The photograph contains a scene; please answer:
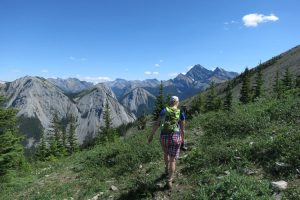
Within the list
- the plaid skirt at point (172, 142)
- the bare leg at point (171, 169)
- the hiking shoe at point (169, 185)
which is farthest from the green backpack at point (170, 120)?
the hiking shoe at point (169, 185)

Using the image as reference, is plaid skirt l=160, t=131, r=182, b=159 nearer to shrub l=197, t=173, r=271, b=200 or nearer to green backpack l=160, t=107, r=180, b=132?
green backpack l=160, t=107, r=180, b=132

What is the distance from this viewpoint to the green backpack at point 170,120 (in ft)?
39.0

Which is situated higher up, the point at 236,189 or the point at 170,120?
the point at 170,120

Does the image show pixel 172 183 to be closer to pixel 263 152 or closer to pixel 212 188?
pixel 212 188

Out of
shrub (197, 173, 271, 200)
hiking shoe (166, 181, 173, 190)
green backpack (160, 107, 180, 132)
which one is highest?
green backpack (160, 107, 180, 132)

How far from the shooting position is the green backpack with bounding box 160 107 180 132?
39.0 feet

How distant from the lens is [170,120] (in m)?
11.9

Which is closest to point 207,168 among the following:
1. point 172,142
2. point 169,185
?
point 169,185

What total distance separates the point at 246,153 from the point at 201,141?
4.17 metres

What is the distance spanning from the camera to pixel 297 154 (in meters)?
11.9

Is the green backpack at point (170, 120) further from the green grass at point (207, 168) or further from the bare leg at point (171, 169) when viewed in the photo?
the green grass at point (207, 168)

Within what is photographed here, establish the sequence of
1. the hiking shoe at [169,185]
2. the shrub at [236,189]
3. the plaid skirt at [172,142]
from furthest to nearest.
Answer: the hiking shoe at [169,185], the plaid skirt at [172,142], the shrub at [236,189]

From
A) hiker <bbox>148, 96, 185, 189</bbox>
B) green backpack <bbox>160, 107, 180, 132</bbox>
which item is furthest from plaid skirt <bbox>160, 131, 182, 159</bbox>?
green backpack <bbox>160, 107, 180, 132</bbox>

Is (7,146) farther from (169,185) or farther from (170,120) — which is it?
(170,120)
